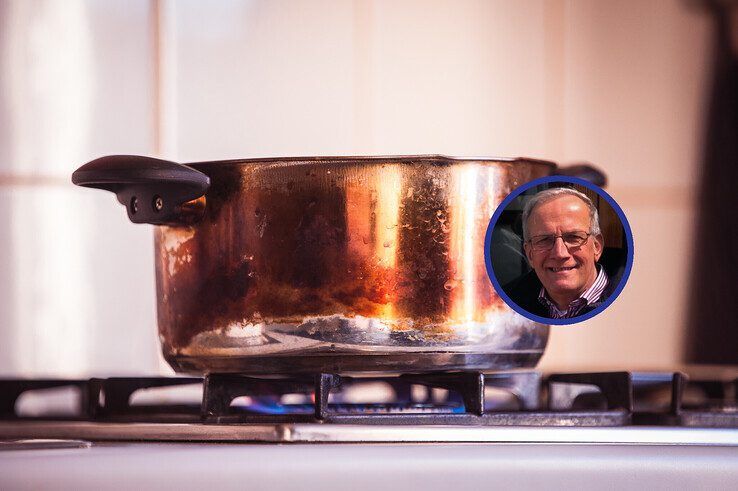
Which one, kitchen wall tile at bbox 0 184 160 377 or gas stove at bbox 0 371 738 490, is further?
kitchen wall tile at bbox 0 184 160 377

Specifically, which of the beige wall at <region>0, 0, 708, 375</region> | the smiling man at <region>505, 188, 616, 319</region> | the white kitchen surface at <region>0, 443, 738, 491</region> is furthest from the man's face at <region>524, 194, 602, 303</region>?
the beige wall at <region>0, 0, 708, 375</region>


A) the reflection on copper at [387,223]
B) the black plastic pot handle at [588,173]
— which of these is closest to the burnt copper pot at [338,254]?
the reflection on copper at [387,223]

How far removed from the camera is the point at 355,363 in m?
0.57

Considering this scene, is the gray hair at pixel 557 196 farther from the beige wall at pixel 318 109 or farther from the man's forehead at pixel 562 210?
the beige wall at pixel 318 109

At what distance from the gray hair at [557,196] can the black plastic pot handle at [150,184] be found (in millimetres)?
188

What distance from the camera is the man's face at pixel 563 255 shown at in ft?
1.85

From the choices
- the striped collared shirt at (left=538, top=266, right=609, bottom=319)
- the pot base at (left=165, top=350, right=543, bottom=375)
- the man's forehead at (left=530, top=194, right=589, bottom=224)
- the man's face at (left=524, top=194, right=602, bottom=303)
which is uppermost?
the man's forehead at (left=530, top=194, right=589, bottom=224)

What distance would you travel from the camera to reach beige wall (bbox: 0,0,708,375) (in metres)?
0.97

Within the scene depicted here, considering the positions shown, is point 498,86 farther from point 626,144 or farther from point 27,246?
point 27,246

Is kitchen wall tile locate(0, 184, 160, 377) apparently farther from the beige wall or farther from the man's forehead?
the man's forehead

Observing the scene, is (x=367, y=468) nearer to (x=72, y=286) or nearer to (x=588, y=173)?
(x=588, y=173)

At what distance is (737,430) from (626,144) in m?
0.57

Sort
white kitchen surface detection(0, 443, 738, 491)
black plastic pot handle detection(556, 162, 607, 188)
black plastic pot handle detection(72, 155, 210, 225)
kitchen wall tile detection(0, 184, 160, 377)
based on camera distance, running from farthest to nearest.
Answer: kitchen wall tile detection(0, 184, 160, 377) < black plastic pot handle detection(556, 162, 607, 188) < black plastic pot handle detection(72, 155, 210, 225) < white kitchen surface detection(0, 443, 738, 491)

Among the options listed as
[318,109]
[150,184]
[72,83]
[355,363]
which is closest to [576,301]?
[355,363]
